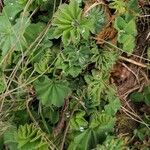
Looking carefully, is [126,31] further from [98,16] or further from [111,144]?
[111,144]

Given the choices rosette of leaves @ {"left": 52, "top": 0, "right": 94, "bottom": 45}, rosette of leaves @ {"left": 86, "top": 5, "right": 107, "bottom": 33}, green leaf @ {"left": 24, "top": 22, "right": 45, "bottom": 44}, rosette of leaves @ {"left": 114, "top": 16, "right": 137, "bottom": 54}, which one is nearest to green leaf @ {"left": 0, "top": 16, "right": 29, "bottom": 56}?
green leaf @ {"left": 24, "top": 22, "right": 45, "bottom": 44}

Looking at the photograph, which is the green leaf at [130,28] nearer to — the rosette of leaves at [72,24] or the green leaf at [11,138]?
the rosette of leaves at [72,24]

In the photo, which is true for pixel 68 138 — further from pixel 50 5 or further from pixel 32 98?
pixel 50 5

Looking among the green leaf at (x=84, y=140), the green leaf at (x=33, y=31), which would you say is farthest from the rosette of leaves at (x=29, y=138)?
the green leaf at (x=33, y=31)

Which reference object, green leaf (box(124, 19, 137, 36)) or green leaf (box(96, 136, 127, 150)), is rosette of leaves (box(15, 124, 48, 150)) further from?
green leaf (box(124, 19, 137, 36))

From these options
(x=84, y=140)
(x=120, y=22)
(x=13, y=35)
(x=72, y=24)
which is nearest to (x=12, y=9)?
(x=13, y=35)

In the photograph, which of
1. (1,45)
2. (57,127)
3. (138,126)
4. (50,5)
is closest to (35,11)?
(50,5)

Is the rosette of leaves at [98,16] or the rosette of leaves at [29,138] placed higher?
the rosette of leaves at [98,16]
